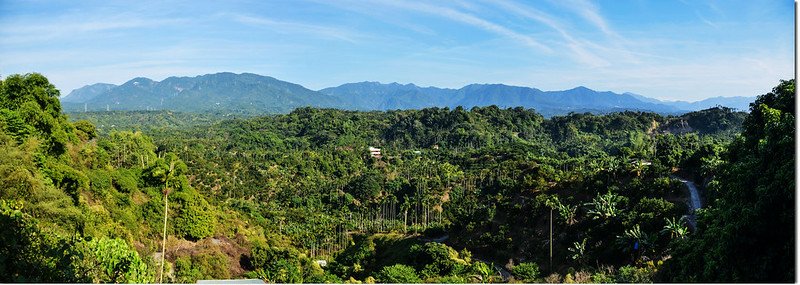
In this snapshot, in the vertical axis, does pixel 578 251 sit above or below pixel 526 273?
above

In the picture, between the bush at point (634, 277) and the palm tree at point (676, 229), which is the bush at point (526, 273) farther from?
the bush at point (634, 277)

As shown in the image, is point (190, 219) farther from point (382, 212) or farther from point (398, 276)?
point (382, 212)

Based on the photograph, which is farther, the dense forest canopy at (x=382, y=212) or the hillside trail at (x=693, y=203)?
the hillside trail at (x=693, y=203)

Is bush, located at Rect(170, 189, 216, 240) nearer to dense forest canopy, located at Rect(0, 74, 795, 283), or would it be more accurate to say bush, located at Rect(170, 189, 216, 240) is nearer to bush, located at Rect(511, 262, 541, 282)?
dense forest canopy, located at Rect(0, 74, 795, 283)

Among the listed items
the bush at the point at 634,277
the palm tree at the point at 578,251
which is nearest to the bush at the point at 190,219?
the palm tree at the point at 578,251

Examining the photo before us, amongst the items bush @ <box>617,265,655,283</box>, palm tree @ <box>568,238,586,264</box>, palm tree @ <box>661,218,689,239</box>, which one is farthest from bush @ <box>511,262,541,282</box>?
bush @ <box>617,265,655,283</box>

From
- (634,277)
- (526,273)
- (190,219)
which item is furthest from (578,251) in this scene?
(190,219)

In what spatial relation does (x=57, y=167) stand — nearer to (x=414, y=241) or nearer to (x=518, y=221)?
(x=414, y=241)

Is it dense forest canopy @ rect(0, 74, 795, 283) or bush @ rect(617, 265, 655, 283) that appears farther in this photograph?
bush @ rect(617, 265, 655, 283)

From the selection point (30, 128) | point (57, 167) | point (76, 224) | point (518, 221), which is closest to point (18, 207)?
point (76, 224)
